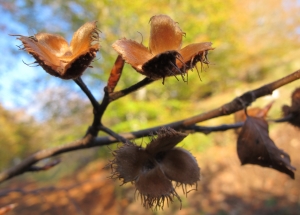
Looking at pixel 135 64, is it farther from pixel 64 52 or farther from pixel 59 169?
pixel 59 169

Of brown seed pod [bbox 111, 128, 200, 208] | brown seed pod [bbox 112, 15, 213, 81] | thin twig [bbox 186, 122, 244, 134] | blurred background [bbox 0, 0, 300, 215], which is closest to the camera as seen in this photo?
brown seed pod [bbox 112, 15, 213, 81]

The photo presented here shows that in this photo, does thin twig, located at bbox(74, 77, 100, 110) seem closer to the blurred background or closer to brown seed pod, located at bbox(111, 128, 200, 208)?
brown seed pod, located at bbox(111, 128, 200, 208)

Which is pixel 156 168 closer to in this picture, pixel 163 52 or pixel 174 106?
pixel 163 52

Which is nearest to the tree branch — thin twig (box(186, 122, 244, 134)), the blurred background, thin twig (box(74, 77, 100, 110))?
thin twig (box(186, 122, 244, 134))

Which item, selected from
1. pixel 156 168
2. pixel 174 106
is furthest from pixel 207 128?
pixel 174 106

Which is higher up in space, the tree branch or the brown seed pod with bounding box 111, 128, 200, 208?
the tree branch

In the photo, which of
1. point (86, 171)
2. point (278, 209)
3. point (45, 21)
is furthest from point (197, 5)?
point (86, 171)

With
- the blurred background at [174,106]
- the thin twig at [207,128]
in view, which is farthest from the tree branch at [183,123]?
the blurred background at [174,106]

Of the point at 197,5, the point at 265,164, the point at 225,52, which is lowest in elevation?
the point at 265,164
